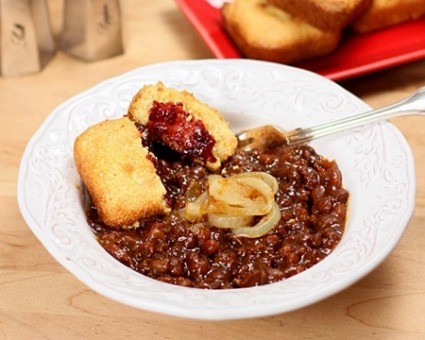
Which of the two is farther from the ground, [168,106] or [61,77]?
[168,106]

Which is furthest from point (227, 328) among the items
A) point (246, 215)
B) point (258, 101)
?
point (258, 101)

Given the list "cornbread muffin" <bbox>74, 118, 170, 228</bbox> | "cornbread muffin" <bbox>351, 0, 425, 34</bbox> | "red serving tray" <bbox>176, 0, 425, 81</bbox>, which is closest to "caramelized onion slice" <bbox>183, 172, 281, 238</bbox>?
"cornbread muffin" <bbox>74, 118, 170, 228</bbox>

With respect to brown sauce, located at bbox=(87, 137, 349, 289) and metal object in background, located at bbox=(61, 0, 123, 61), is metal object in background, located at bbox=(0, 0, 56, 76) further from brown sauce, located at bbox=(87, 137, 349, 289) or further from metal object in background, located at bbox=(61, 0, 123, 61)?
brown sauce, located at bbox=(87, 137, 349, 289)

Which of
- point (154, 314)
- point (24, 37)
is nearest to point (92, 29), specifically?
point (24, 37)

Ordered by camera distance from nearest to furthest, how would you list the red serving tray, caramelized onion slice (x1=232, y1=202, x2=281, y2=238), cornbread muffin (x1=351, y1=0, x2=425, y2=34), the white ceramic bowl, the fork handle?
1. the white ceramic bowl
2. caramelized onion slice (x1=232, y1=202, x2=281, y2=238)
3. the fork handle
4. the red serving tray
5. cornbread muffin (x1=351, y1=0, x2=425, y2=34)

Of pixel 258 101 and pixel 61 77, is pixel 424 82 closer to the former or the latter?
pixel 258 101

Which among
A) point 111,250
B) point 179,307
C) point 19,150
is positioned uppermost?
point 179,307

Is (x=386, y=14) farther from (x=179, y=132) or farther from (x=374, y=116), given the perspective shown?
(x=179, y=132)
